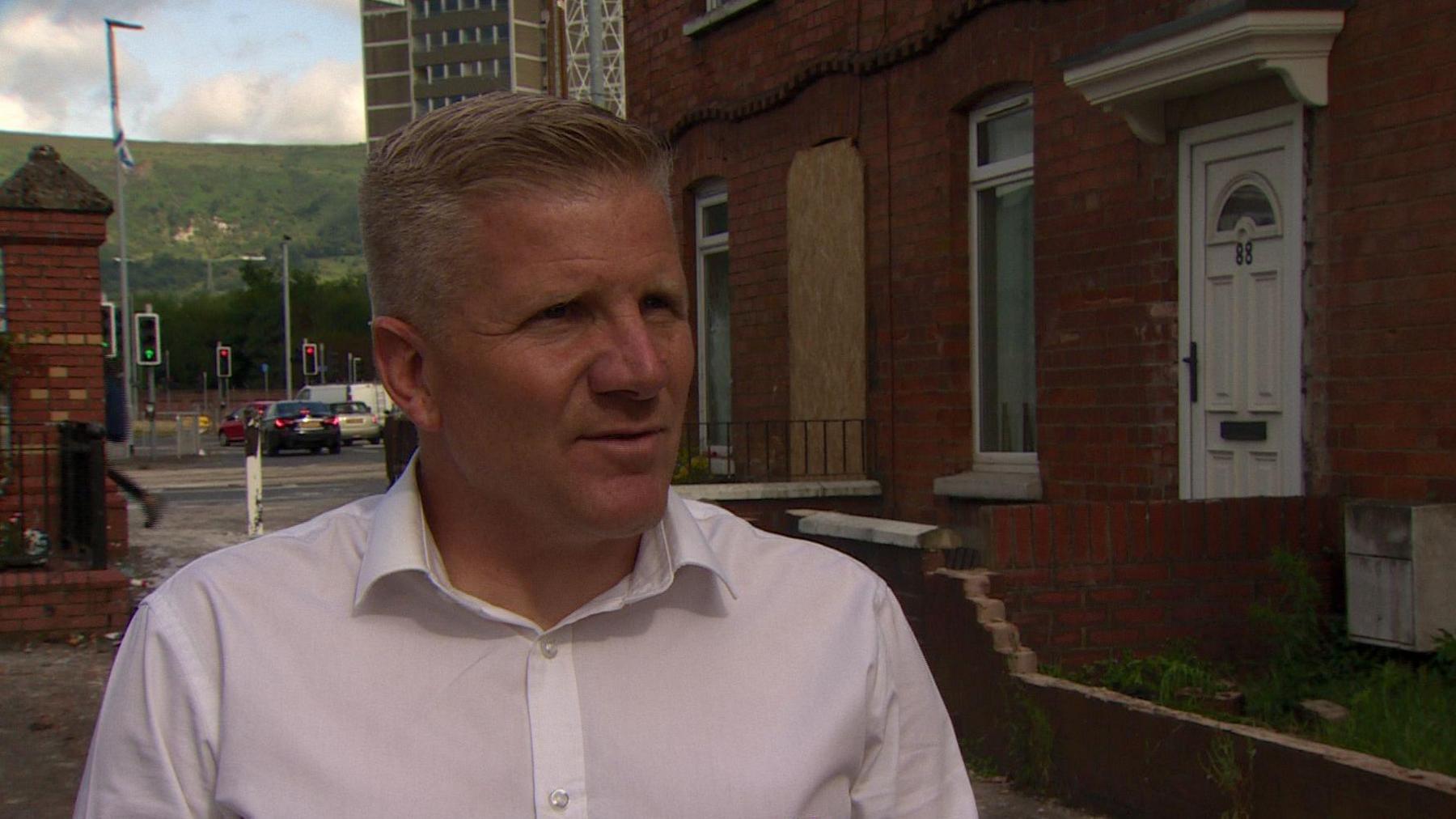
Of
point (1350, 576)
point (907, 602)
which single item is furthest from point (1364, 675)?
point (907, 602)

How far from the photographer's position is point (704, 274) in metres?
12.3

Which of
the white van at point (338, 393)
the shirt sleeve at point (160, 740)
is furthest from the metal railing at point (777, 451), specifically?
the white van at point (338, 393)

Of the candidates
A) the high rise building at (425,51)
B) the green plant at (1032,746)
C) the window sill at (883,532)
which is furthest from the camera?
the high rise building at (425,51)

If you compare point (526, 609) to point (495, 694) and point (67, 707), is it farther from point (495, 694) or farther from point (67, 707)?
point (67, 707)

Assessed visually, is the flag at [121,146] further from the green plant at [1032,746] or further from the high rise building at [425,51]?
the high rise building at [425,51]

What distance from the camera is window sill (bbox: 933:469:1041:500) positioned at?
8277 mm

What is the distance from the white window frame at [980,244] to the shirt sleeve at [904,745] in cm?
656

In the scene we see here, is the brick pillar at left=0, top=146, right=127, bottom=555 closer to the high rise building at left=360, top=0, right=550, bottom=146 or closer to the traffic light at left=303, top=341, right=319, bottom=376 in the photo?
the traffic light at left=303, top=341, right=319, bottom=376

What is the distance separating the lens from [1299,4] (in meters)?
6.07

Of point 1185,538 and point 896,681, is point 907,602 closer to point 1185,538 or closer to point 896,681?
point 1185,538

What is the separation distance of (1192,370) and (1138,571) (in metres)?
1.48

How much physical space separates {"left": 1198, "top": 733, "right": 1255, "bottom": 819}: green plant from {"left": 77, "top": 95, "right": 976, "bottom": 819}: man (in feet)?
9.56

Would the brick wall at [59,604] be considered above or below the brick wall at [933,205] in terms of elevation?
below

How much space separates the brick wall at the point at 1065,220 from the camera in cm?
582
